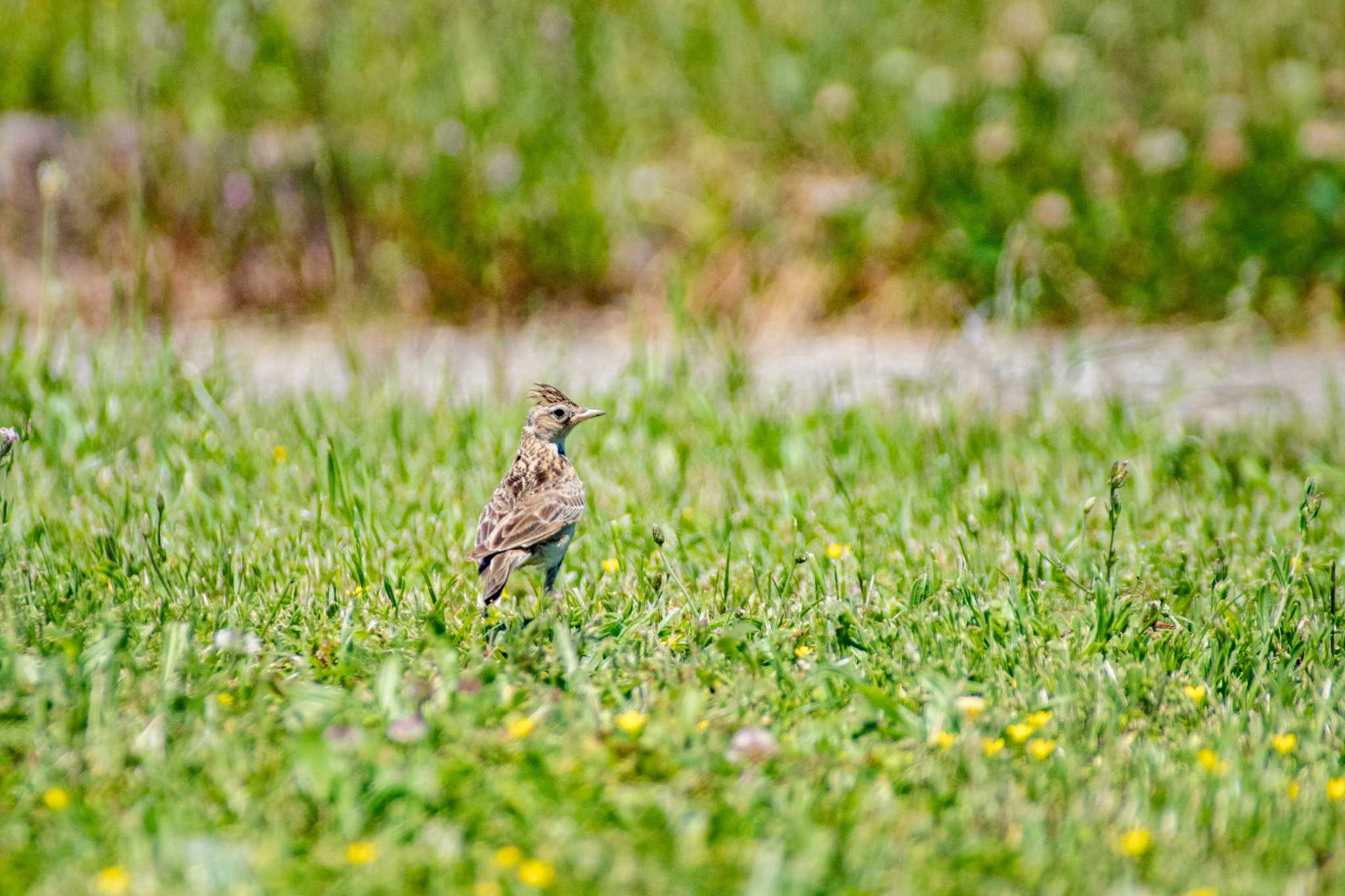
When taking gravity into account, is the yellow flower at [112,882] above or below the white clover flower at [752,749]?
below

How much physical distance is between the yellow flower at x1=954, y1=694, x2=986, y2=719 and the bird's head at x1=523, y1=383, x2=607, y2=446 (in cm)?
114

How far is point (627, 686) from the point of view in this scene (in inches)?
121

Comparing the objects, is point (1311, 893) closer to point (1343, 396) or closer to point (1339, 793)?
point (1339, 793)

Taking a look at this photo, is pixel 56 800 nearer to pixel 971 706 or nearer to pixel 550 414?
pixel 550 414

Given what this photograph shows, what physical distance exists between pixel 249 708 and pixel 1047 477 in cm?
273

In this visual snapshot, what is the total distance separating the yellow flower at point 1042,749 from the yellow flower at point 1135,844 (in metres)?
0.36

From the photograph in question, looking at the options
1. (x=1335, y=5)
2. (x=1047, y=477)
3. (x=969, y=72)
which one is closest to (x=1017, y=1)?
(x=969, y=72)

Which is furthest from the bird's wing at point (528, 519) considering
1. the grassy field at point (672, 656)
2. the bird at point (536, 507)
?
the grassy field at point (672, 656)

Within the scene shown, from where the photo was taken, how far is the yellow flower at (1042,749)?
281cm

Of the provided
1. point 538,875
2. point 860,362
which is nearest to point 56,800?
point 538,875

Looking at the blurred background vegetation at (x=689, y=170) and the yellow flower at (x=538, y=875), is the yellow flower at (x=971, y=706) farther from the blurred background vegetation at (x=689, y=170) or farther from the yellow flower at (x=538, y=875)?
the blurred background vegetation at (x=689, y=170)

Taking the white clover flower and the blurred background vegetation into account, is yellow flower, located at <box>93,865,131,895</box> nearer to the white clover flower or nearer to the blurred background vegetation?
the white clover flower

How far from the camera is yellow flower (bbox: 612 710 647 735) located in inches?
108

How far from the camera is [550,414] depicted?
3568mm
